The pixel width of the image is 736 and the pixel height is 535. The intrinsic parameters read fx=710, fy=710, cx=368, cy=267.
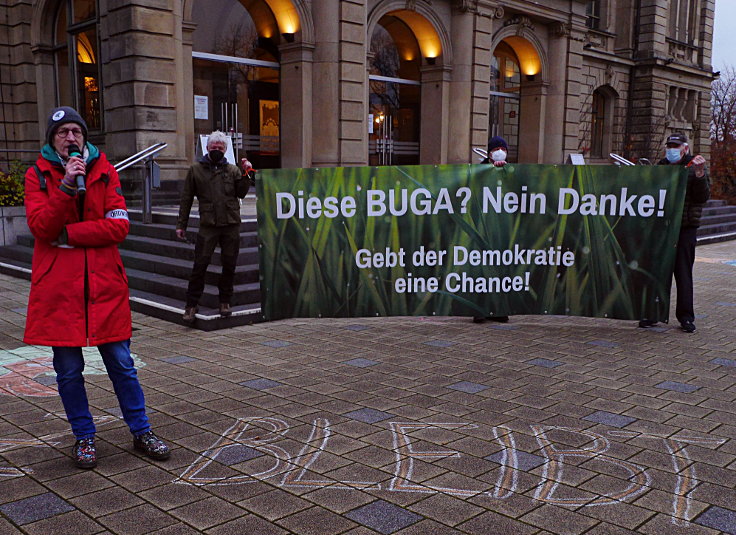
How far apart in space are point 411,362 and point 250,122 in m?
11.9

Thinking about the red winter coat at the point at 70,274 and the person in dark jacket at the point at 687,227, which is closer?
the red winter coat at the point at 70,274

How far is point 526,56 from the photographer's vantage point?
78.6 ft

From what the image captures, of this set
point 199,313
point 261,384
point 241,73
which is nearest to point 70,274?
point 261,384

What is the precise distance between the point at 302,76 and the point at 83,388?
533 inches

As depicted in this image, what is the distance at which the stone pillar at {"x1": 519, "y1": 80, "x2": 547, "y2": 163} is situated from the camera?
24.2 meters

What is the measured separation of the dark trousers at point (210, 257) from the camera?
769 centimetres

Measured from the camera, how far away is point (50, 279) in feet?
13.0

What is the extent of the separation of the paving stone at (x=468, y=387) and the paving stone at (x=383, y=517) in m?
2.09

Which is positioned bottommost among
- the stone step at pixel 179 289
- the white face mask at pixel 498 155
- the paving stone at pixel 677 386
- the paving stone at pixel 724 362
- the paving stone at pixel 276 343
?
the paving stone at pixel 276 343

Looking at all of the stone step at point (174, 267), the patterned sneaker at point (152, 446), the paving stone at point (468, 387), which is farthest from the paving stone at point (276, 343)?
the patterned sneaker at point (152, 446)

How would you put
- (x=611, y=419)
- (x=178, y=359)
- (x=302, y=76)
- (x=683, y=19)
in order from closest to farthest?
1. (x=611, y=419)
2. (x=178, y=359)
3. (x=302, y=76)
4. (x=683, y=19)

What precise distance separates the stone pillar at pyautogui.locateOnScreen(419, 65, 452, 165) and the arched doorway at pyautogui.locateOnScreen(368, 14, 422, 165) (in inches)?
11.3

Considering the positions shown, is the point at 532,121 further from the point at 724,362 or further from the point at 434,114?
the point at 724,362

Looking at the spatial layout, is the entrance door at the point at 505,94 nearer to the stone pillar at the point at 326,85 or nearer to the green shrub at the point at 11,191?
the stone pillar at the point at 326,85
